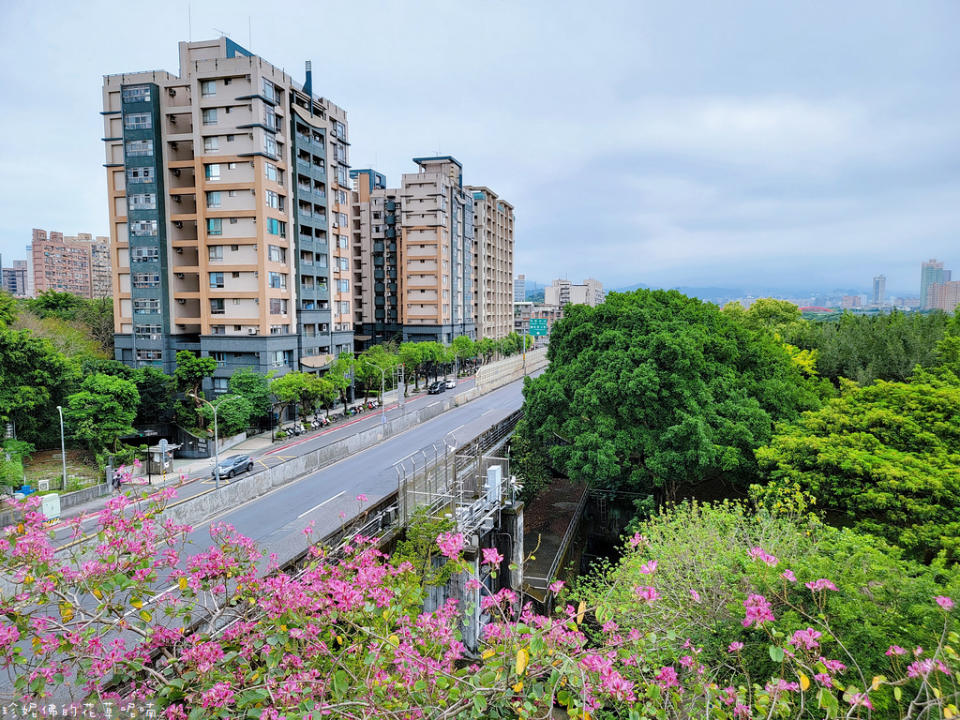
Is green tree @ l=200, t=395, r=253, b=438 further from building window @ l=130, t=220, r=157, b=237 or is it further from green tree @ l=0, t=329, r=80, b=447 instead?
building window @ l=130, t=220, r=157, b=237

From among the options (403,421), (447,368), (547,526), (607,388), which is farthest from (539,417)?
(447,368)

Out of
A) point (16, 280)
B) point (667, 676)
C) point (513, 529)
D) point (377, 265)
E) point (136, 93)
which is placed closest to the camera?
point (667, 676)

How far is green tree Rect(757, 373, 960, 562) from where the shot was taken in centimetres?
1586

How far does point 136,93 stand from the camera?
43.5m

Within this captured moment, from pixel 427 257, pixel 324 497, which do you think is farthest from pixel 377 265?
pixel 324 497

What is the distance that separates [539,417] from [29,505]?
2176 cm

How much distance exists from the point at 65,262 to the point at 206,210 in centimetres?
12097

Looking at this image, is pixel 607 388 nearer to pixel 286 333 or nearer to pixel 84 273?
pixel 286 333

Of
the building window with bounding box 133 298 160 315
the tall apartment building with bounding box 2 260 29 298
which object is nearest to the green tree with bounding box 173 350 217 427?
the building window with bounding box 133 298 160 315

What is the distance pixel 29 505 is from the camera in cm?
655

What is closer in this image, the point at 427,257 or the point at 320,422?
the point at 320,422

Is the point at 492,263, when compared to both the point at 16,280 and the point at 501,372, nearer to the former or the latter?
the point at 501,372

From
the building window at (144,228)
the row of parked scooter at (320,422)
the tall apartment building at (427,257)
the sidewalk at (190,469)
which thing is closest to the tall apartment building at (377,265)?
the tall apartment building at (427,257)

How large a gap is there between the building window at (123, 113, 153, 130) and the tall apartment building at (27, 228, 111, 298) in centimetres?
9286
